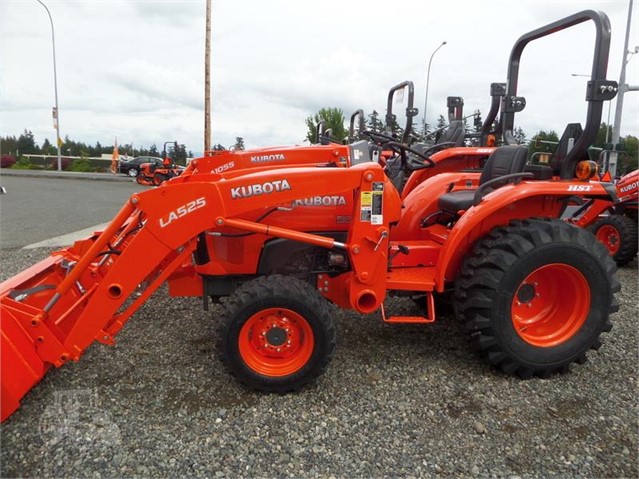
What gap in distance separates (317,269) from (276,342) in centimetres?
60

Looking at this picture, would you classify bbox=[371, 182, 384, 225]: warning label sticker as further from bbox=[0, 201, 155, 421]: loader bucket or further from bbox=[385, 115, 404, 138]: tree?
bbox=[385, 115, 404, 138]: tree

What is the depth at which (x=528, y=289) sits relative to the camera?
10.5ft

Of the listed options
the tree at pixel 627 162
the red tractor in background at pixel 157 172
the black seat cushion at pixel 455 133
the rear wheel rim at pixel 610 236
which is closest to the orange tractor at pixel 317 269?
the rear wheel rim at pixel 610 236

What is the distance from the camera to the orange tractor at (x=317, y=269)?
2609 mm

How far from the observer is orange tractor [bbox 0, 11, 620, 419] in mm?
2609

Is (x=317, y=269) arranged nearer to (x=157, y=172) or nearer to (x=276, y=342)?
(x=276, y=342)

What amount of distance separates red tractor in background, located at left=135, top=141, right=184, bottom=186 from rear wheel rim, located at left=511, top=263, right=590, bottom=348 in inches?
572

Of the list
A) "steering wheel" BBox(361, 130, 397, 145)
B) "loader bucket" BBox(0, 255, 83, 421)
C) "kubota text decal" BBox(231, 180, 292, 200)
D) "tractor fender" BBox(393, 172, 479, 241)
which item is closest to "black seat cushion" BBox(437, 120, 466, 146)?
"steering wheel" BBox(361, 130, 397, 145)

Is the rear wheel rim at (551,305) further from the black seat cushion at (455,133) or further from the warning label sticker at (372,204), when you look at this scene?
the black seat cushion at (455,133)

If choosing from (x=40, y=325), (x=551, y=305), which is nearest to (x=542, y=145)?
(x=551, y=305)

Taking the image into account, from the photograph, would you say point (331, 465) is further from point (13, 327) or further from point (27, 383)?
point (13, 327)

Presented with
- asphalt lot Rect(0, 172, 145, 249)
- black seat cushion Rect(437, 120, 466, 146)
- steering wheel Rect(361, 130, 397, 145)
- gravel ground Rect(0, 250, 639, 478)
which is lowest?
gravel ground Rect(0, 250, 639, 478)

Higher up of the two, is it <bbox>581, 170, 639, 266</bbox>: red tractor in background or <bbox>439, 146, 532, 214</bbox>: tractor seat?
<bbox>439, 146, 532, 214</bbox>: tractor seat

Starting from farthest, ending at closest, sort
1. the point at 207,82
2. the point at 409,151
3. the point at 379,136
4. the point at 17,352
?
the point at 207,82, the point at 379,136, the point at 409,151, the point at 17,352
